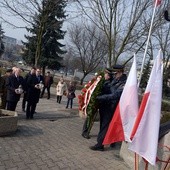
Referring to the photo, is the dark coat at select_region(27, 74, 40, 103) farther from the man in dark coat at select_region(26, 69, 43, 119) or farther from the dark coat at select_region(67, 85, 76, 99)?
the dark coat at select_region(67, 85, 76, 99)

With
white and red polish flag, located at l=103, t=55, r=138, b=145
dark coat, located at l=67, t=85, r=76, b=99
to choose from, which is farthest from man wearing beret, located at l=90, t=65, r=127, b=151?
dark coat, located at l=67, t=85, r=76, b=99

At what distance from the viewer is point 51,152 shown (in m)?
7.02

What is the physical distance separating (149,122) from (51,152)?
302cm

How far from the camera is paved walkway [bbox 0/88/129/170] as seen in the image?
621 cm

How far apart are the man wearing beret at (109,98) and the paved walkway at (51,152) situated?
→ 0.41m

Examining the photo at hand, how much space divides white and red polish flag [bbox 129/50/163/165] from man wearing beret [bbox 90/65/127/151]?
253 centimetres

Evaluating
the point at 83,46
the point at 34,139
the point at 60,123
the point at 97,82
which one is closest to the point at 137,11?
the point at 60,123

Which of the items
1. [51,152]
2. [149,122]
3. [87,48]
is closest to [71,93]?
[51,152]

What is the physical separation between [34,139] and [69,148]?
3.09 feet

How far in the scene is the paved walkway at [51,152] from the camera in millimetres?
6215

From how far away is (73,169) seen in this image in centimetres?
619

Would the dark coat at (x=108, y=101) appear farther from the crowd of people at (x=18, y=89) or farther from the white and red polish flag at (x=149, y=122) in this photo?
the crowd of people at (x=18, y=89)

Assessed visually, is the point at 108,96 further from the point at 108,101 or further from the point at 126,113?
the point at 126,113

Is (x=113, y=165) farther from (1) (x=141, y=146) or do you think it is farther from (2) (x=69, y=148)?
(1) (x=141, y=146)
